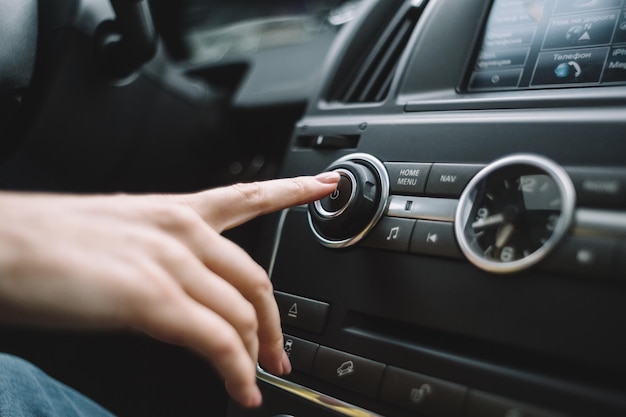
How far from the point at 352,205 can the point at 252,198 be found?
104 millimetres

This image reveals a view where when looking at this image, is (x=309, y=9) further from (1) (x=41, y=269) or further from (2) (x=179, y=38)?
(1) (x=41, y=269)

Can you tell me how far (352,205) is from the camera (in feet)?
1.79

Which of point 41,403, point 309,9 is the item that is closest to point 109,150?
point 41,403

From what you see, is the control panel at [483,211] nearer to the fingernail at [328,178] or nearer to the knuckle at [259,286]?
the fingernail at [328,178]

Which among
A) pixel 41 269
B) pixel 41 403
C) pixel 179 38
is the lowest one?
pixel 41 403

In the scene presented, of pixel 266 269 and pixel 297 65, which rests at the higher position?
pixel 297 65

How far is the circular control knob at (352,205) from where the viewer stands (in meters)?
0.55

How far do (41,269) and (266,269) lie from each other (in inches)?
12.9

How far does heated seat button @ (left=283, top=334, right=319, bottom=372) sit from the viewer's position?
21.3 inches

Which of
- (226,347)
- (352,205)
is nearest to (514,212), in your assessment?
(352,205)

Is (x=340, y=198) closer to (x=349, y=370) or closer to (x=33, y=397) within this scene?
(x=349, y=370)

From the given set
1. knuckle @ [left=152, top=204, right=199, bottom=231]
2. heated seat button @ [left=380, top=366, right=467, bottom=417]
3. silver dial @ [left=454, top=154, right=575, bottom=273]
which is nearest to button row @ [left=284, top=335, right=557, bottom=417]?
heated seat button @ [left=380, top=366, right=467, bottom=417]

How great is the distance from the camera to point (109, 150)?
1.06 metres

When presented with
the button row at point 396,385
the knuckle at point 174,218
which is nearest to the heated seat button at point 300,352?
the button row at point 396,385
